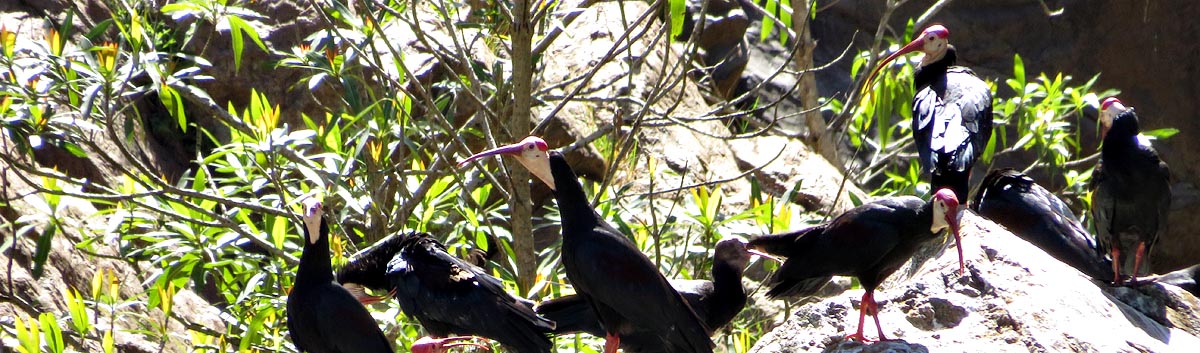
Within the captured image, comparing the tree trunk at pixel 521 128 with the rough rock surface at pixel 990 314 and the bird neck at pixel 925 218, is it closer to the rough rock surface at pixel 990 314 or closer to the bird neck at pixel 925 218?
the rough rock surface at pixel 990 314

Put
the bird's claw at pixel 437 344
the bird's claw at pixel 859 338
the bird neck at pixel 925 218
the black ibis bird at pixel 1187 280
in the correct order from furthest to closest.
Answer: the black ibis bird at pixel 1187 280, the bird's claw at pixel 437 344, the bird neck at pixel 925 218, the bird's claw at pixel 859 338

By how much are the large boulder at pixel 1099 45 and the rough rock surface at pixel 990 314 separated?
20.4 feet

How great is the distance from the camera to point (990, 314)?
13.4 ft

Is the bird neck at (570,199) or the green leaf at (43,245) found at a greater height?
the bird neck at (570,199)

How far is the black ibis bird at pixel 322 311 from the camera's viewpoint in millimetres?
4734

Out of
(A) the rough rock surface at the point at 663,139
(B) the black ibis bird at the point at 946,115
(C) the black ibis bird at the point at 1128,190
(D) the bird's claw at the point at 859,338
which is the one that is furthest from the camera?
(A) the rough rock surface at the point at 663,139

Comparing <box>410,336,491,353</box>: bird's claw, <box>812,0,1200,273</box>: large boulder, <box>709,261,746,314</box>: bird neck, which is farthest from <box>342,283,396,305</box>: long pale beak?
<box>812,0,1200,273</box>: large boulder

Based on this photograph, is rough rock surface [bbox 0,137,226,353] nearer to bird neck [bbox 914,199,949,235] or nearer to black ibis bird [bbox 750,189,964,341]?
black ibis bird [bbox 750,189,964,341]

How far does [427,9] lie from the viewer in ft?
25.4

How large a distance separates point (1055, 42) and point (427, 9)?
18.3 ft

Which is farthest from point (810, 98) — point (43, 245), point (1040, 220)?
point (43, 245)

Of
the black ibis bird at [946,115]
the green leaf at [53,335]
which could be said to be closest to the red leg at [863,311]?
the black ibis bird at [946,115]

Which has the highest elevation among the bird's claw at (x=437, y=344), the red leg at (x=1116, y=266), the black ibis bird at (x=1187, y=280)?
the red leg at (x=1116, y=266)

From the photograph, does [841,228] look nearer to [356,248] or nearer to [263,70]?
[356,248]
